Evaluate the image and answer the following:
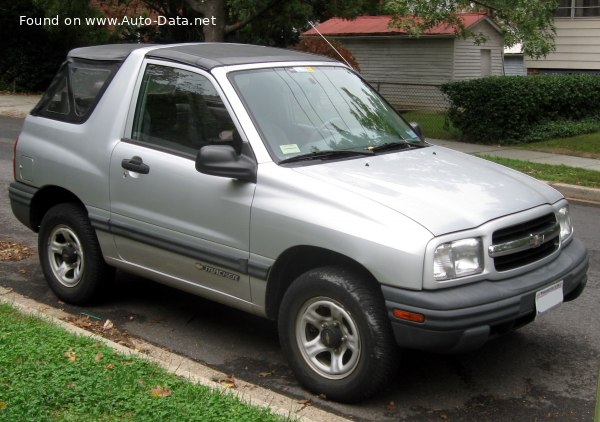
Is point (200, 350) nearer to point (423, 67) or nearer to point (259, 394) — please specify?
point (259, 394)

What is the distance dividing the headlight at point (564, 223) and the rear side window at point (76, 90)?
315 centimetres

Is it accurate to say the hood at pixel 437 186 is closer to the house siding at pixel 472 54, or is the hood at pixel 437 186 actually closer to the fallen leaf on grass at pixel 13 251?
the fallen leaf on grass at pixel 13 251

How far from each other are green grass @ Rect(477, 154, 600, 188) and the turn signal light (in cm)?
822

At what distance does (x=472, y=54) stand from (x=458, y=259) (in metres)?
23.7

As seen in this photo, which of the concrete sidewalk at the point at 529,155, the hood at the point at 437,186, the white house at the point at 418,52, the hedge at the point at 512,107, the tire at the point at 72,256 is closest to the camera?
the hood at the point at 437,186

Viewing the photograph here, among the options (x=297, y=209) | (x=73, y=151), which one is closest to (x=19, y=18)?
(x=73, y=151)

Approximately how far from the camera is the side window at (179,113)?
17.1 feet

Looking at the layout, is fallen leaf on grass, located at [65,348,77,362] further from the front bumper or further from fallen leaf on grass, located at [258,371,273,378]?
the front bumper

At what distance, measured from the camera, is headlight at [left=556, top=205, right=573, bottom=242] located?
198 inches

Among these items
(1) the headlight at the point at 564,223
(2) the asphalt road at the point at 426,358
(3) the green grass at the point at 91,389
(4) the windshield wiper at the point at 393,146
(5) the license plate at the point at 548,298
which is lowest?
(2) the asphalt road at the point at 426,358

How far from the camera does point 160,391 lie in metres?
4.28

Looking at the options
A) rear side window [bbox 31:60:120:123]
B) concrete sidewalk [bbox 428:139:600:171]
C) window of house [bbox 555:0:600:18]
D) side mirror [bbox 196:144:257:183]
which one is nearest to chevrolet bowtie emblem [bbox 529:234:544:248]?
side mirror [bbox 196:144:257:183]

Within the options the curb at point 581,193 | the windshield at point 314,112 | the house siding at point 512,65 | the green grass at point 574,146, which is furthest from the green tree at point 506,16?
the house siding at point 512,65

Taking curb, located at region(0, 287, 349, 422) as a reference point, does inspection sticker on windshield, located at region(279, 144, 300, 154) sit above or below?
above
